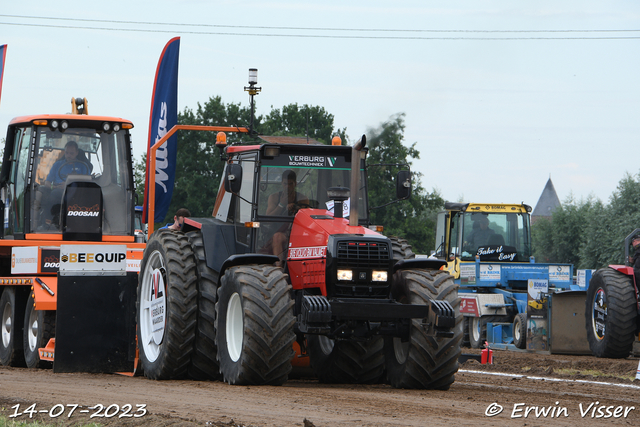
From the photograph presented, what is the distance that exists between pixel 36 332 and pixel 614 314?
29.3 ft

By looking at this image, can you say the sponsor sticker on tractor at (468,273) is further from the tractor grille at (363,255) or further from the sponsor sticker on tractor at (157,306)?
the tractor grille at (363,255)

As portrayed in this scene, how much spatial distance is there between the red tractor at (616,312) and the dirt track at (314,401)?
11.0ft

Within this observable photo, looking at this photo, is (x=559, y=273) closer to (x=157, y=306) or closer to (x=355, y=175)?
(x=355, y=175)

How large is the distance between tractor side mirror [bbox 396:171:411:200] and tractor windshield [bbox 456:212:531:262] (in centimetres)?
1088

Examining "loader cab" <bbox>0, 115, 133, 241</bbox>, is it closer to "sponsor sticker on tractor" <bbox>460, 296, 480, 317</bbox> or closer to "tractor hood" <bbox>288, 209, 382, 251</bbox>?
"tractor hood" <bbox>288, 209, 382, 251</bbox>

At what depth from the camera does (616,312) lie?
1388cm

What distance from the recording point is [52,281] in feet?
37.8

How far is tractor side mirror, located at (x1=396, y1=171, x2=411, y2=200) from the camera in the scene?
906cm

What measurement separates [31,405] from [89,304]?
10.9 ft

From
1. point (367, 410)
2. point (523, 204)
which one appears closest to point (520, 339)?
point (523, 204)

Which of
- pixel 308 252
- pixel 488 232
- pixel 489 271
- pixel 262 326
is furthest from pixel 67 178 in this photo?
pixel 488 232

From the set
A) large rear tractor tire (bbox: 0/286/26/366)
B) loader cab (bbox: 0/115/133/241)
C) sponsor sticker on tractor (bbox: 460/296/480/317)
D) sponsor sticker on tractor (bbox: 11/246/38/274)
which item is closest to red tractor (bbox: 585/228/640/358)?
sponsor sticker on tractor (bbox: 460/296/480/317)

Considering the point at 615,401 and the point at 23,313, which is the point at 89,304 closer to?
the point at 23,313

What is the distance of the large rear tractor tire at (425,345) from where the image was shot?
824 cm
